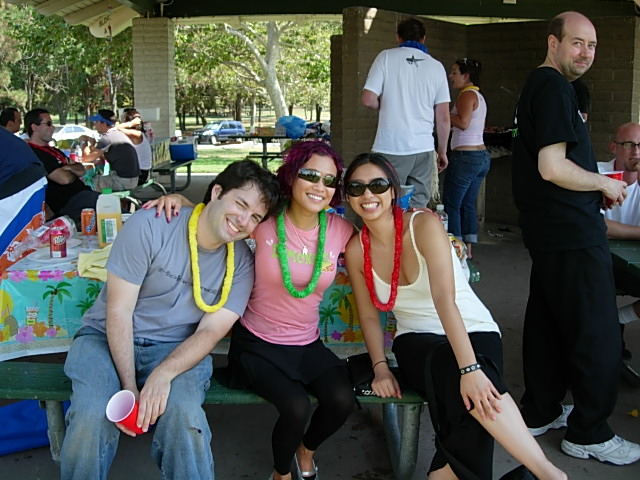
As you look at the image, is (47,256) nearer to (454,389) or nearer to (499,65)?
(454,389)

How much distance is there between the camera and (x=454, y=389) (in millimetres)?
2379

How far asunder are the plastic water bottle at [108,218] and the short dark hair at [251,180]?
883 millimetres

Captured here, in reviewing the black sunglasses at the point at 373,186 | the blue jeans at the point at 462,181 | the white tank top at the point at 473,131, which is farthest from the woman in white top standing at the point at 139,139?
Answer: the black sunglasses at the point at 373,186

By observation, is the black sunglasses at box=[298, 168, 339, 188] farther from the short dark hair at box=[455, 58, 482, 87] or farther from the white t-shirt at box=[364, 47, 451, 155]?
the short dark hair at box=[455, 58, 482, 87]

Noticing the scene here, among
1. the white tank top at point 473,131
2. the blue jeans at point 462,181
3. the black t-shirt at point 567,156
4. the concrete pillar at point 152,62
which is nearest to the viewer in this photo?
the black t-shirt at point 567,156

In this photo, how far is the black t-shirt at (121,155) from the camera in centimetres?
775

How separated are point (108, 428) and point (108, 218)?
129 centimetres

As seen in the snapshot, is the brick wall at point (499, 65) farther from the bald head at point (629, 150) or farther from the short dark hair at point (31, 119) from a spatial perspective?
the bald head at point (629, 150)

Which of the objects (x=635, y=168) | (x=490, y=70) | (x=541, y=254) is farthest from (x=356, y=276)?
(x=490, y=70)

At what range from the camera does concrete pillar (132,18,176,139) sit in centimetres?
1120

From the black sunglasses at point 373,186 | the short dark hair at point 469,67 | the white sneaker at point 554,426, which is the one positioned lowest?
the white sneaker at point 554,426

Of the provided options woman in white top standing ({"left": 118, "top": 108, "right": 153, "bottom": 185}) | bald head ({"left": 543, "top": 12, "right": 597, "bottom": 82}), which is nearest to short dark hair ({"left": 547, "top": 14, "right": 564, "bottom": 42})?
bald head ({"left": 543, "top": 12, "right": 597, "bottom": 82})

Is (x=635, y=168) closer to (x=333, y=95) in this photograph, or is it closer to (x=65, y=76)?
→ (x=333, y=95)

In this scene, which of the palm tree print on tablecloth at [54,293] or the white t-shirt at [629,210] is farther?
the white t-shirt at [629,210]
